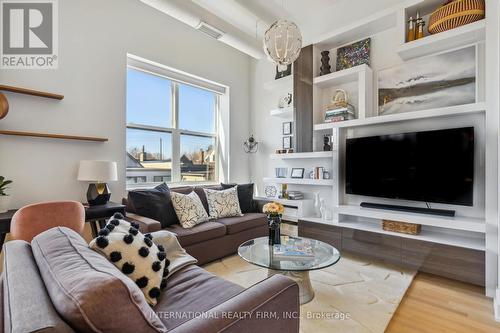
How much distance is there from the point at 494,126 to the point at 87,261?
2997 millimetres

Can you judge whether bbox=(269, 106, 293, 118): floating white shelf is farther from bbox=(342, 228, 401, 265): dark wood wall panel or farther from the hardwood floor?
the hardwood floor

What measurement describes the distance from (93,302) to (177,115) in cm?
347

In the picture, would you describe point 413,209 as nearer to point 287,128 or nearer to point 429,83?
point 429,83

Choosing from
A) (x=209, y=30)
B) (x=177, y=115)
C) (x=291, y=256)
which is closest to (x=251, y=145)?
(x=177, y=115)

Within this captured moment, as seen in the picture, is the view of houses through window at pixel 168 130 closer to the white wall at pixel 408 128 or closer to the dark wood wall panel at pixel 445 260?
the white wall at pixel 408 128

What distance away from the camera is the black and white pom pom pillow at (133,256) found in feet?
3.84

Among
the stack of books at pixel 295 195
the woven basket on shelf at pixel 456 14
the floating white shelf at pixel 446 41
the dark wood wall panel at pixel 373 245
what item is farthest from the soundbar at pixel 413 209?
the woven basket on shelf at pixel 456 14

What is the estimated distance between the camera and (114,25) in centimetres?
297

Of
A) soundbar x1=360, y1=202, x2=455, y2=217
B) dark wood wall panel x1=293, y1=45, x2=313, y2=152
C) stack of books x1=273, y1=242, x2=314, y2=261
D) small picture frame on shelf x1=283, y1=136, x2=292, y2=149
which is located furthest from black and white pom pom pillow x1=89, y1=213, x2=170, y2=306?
small picture frame on shelf x1=283, y1=136, x2=292, y2=149

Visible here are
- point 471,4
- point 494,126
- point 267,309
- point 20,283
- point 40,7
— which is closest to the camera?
point 20,283

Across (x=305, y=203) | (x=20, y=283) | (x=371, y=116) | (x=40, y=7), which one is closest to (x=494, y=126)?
(x=371, y=116)

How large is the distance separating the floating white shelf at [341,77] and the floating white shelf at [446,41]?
409 millimetres

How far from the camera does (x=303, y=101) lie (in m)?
3.58

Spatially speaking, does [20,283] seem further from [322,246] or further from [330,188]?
[330,188]
